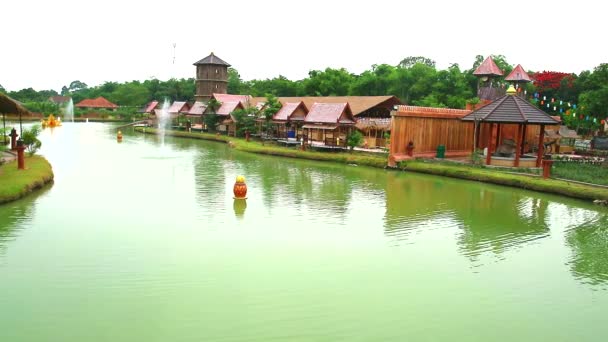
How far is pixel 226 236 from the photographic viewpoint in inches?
435

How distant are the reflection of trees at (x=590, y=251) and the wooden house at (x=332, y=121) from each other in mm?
17410

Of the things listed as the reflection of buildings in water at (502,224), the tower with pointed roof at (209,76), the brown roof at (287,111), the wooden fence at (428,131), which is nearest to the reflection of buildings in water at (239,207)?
the reflection of buildings in water at (502,224)

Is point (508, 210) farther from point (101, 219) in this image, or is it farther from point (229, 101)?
point (229, 101)

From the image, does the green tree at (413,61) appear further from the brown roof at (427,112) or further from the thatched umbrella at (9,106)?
the thatched umbrella at (9,106)

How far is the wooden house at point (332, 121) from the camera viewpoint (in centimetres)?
2981

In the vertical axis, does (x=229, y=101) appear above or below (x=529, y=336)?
above

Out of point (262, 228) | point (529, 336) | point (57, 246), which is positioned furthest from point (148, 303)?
point (529, 336)

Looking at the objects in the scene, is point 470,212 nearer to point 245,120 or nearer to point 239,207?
point 239,207

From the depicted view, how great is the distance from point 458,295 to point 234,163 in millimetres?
18091

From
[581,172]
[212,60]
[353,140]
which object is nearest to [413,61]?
[212,60]

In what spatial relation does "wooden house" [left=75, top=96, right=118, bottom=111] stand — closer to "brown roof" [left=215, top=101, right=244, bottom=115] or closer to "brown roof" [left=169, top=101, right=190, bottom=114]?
"brown roof" [left=169, top=101, right=190, bottom=114]

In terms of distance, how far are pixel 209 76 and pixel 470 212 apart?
40805 mm

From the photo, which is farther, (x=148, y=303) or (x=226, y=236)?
(x=226, y=236)

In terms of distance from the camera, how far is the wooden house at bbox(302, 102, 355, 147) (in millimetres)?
29812
